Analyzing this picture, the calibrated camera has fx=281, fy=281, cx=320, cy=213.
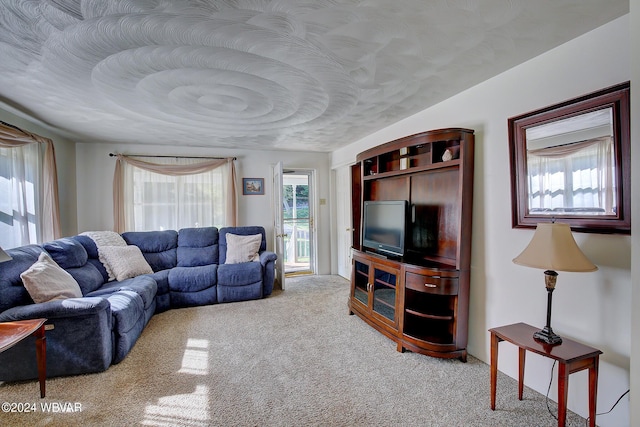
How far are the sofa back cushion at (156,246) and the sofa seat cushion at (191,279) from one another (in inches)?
12.7

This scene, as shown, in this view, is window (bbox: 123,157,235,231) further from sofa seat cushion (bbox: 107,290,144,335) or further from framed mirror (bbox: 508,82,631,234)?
framed mirror (bbox: 508,82,631,234)

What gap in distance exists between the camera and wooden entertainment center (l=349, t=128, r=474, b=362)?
2.36 m

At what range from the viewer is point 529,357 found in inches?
79.4

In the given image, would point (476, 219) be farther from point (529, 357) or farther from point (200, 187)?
point (200, 187)

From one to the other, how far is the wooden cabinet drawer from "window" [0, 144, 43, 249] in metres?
4.12

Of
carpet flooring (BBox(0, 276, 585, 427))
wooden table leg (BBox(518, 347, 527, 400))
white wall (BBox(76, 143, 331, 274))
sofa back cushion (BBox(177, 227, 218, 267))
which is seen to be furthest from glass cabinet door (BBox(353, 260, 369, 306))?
sofa back cushion (BBox(177, 227, 218, 267))

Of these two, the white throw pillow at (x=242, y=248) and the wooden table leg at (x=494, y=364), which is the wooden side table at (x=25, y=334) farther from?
the wooden table leg at (x=494, y=364)

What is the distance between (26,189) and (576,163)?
509 centimetres

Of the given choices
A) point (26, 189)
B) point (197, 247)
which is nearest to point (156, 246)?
point (197, 247)

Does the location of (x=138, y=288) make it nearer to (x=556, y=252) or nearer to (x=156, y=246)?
(x=156, y=246)

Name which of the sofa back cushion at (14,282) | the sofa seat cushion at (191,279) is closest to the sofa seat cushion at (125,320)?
the sofa back cushion at (14,282)

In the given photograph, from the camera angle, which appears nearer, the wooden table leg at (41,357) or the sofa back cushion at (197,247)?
the wooden table leg at (41,357)

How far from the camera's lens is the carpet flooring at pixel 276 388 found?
175 centimetres

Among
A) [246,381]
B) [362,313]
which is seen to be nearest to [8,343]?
[246,381]
